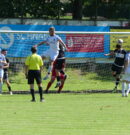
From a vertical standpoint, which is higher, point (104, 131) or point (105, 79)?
point (104, 131)

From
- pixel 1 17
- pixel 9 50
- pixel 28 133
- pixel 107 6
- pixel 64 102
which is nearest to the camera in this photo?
pixel 28 133

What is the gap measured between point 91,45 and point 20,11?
588cm

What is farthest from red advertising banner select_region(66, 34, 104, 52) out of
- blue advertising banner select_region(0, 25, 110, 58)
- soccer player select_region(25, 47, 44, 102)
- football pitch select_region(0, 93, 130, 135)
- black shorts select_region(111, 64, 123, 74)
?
soccer player select_region(25, 47, 44, 102)

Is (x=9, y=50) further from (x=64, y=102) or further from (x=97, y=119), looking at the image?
(x=97, y=119)

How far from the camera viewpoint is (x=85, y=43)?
94.9 ft

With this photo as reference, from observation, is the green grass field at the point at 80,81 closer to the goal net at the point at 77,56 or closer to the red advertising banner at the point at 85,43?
the goal net at the point at 77,56

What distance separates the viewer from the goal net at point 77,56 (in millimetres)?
28094

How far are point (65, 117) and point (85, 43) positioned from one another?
14.0 m

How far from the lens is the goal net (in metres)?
28.1

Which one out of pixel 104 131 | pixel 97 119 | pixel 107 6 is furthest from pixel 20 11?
pixel 104 131

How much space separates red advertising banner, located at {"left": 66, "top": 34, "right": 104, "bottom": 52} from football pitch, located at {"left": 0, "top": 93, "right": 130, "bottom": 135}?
854 centimetres

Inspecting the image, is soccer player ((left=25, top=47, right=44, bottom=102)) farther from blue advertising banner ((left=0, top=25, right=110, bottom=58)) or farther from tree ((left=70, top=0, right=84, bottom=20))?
tree ((left=70, top=0, right=84, bottom=20))

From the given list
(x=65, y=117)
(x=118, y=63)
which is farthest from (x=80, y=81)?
(x=65, y=117)

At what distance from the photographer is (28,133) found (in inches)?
482
